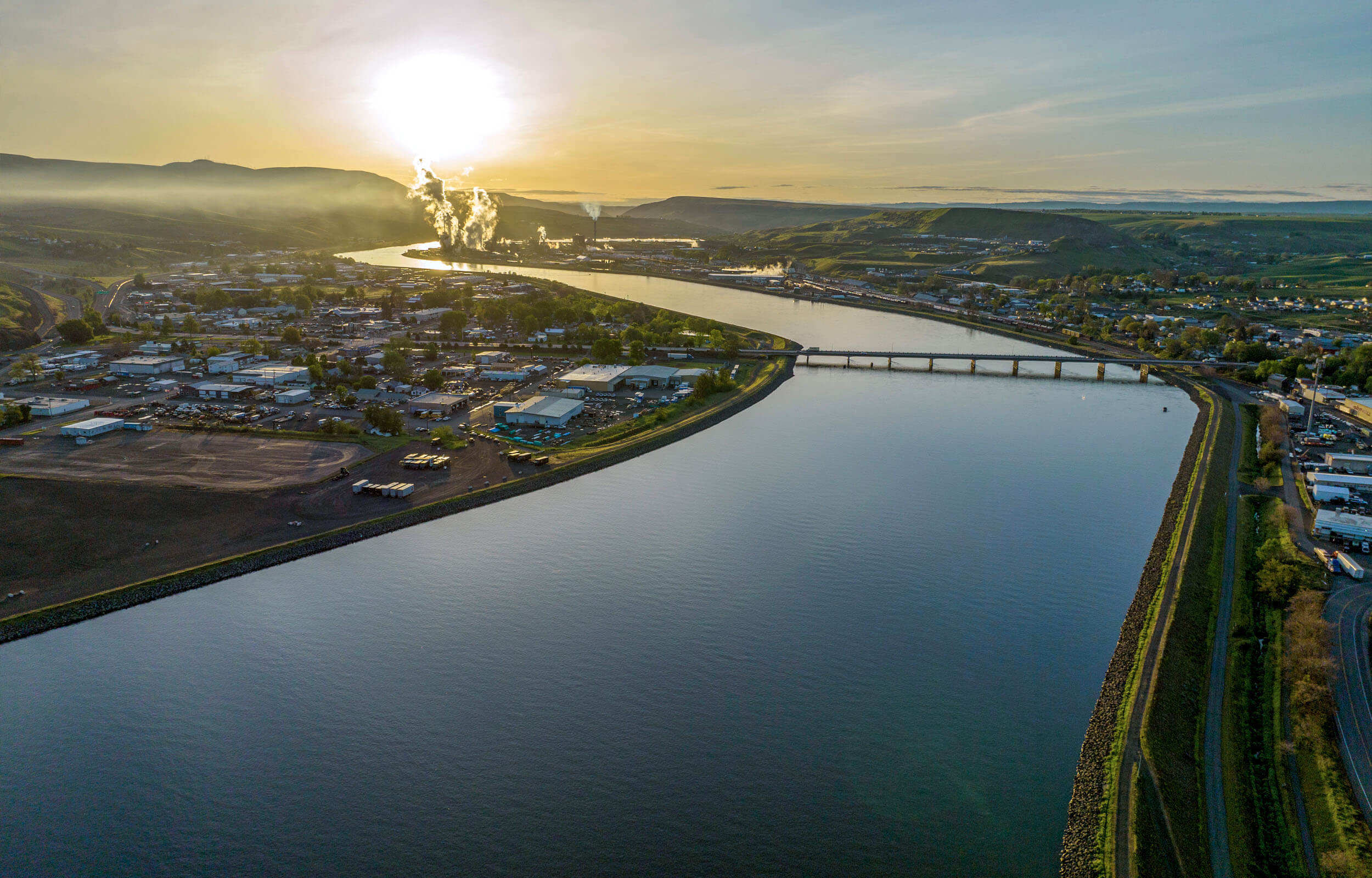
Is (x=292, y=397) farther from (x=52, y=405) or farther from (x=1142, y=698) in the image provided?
(x=1142, y=698)

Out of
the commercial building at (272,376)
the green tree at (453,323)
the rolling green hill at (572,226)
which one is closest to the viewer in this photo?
the commercial building at (272,376)

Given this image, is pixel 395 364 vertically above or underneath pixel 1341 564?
above

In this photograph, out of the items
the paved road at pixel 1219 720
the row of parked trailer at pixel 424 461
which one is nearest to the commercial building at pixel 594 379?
the row of parked trailer at pixel 424 461

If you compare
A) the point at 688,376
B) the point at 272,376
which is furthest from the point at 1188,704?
the point at 272,376

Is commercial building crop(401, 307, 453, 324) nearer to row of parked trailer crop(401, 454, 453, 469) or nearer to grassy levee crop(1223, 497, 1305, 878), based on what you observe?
row of parked trailer crop(401, 454, 453, 469)

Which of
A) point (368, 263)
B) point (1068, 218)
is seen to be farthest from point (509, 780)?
point (1068, 218)

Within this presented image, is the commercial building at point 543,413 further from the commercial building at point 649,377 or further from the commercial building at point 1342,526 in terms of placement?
the commercial building at point 1342,526

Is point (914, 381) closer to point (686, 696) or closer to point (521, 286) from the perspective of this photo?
point (686, 696)
